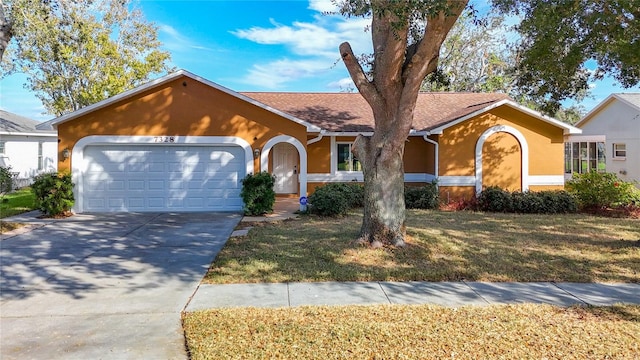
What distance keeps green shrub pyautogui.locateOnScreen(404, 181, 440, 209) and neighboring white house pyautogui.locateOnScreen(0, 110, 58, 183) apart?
1953cm

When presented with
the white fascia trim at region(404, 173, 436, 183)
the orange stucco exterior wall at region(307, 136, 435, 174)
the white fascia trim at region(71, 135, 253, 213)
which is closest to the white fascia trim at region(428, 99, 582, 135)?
the orange stucco exterior wall at region(307, 136, 435, 174)

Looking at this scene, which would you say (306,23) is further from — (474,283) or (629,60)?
(474,283)

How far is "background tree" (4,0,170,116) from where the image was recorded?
2338 centimetres

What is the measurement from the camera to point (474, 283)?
693cm

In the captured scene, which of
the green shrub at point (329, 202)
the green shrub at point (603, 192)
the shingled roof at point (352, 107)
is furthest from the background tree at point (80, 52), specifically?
the green shrub at point (603, 192)

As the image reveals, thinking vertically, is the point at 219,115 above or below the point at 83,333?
above

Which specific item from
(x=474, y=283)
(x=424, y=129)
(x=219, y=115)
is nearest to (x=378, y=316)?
(x=474, y=283)

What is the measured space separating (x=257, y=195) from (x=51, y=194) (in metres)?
6.27

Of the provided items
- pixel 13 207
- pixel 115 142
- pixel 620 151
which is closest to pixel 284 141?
pixel 115 142

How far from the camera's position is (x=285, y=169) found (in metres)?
19.3

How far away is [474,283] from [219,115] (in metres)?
10.6

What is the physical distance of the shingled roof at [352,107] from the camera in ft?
58.5

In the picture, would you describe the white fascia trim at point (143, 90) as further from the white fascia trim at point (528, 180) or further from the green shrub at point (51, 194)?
the white fascia trim at point (528, 180)

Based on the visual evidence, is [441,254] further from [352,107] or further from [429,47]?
[352,107]
